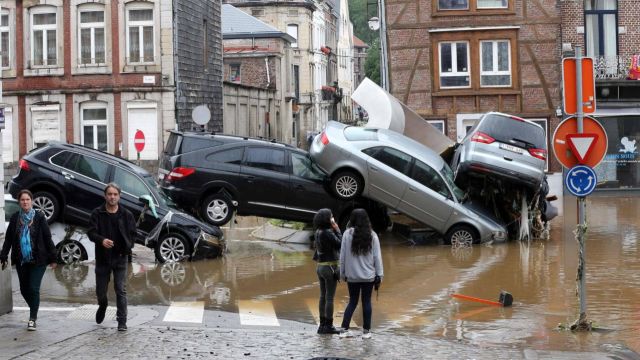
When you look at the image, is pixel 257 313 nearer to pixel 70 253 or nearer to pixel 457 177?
pixel 70 253

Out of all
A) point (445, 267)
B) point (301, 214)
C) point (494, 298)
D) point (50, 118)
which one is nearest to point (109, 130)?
point (50, 118)

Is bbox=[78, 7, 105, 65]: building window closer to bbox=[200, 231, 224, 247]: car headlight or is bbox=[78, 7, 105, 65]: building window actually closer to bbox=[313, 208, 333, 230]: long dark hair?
bbox=[200, 231, 224, 247]: car headlight

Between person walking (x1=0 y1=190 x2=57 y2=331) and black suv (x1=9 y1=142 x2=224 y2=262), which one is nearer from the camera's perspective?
person walking (x1=0 y1=190 x2=57 y2=331)

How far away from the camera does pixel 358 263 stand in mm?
11367

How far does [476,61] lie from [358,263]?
82.2ft

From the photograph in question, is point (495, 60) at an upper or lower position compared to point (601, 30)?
lower

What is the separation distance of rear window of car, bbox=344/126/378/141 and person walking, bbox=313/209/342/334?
391 inches

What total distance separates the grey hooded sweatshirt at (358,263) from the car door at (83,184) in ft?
27.3

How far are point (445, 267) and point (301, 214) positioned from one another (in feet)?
12.5

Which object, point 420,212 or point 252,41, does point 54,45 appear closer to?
point 420,212

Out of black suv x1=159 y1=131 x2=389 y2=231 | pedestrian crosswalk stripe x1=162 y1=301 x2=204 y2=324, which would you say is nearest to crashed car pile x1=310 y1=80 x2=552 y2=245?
black suv x1=159 y1=131 x2=389 y2=231

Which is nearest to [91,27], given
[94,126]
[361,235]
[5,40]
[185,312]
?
[5,40]

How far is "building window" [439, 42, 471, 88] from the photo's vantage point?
35719 millimetres

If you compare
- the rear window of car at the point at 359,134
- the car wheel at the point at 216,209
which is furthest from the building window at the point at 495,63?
the car wheel at the point at 216,209
